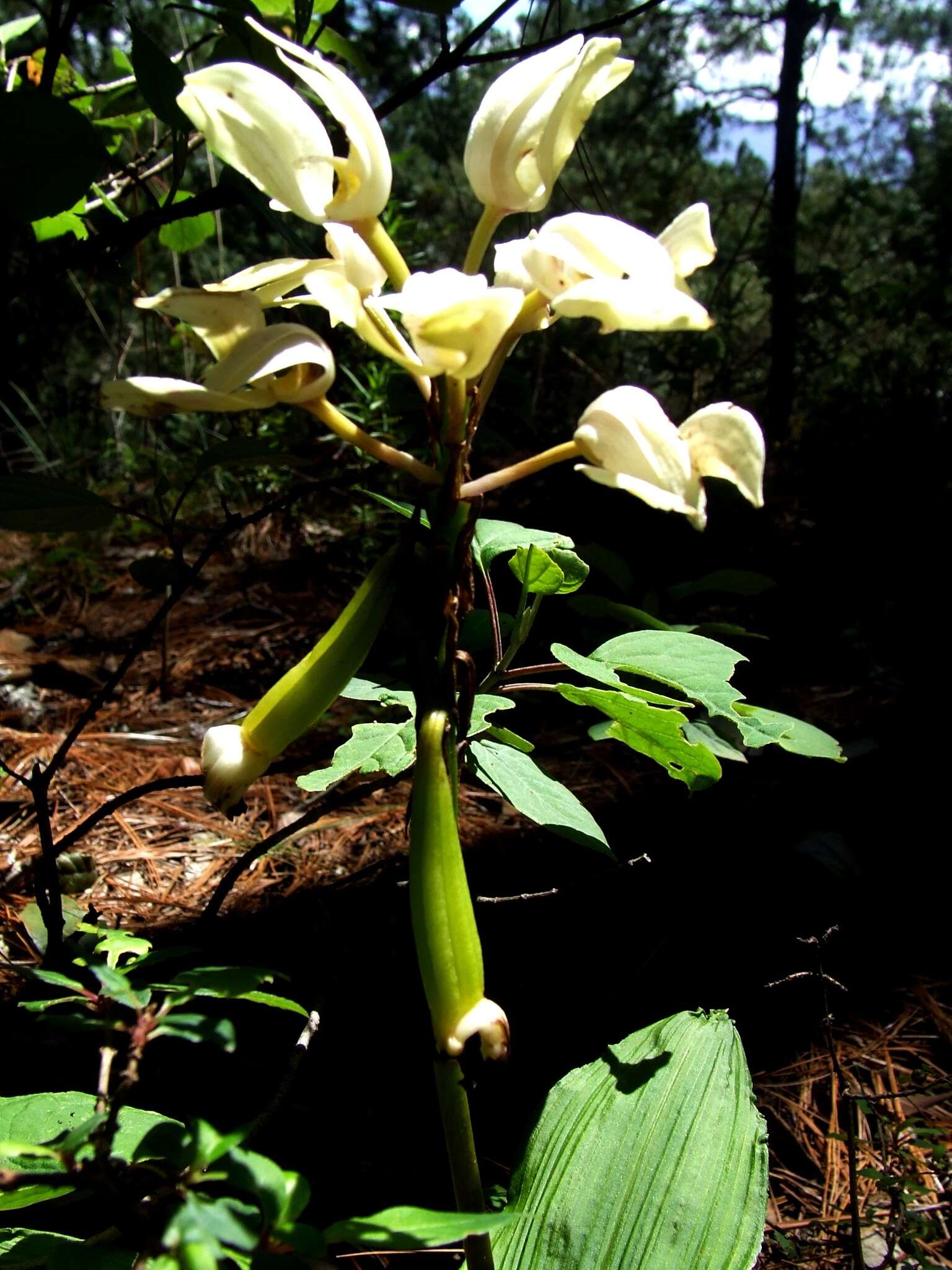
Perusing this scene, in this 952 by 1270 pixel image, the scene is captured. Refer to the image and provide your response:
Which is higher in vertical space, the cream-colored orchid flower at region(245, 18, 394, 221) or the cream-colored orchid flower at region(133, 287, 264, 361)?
the cream-colored orchid flower at region(245, 18, 394, 221)

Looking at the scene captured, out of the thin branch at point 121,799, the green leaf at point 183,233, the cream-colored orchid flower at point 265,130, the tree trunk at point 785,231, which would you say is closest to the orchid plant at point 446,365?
the cream-colored orchid flower at point 265,130

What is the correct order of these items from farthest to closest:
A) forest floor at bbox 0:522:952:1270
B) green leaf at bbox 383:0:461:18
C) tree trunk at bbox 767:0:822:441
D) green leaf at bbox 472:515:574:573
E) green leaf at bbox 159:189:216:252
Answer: tree trunk at bbox 767:0:822:441, green leaf at bbox 159:189:216:252, forest floor at bbox 0:522:952:1270, green leaf at bbox 383:0:461:18, green leaf at bbox 472:515:574:573

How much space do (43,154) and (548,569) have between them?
75 cm

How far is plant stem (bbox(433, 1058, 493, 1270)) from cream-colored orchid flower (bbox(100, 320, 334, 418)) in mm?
568

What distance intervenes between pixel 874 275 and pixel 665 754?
49.1 ft

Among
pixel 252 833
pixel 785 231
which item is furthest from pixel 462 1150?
pixel 785 231

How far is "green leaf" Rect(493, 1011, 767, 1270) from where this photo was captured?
876 mm

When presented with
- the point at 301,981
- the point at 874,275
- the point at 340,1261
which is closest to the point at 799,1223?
the point at 340,1261

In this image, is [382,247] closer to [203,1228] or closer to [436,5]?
[436,5]

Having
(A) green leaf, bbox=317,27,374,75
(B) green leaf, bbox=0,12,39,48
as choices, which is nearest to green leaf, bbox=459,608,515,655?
(A) green leaf, bbox=317,27,374,75

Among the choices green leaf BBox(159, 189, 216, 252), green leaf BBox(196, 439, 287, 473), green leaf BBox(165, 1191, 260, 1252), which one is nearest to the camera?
green leaf BBox(165, 1191, 260, 1252)

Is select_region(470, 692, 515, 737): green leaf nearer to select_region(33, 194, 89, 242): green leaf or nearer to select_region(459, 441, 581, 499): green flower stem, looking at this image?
select_region(459, 441, 581, 499): green flower stem

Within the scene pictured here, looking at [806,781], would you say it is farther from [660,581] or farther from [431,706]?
[431,706]

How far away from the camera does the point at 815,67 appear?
10.8ft
